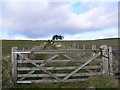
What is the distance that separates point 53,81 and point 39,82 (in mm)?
591

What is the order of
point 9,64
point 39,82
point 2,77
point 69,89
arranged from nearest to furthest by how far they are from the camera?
point 69,89
point 2,77
point 39,82
point 9,64

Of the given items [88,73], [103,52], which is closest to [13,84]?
[88,73]

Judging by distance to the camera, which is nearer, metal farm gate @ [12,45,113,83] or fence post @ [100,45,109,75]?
metal farm gate @ [12,45,113,83]

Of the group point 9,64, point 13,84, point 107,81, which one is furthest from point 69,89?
point 9,64

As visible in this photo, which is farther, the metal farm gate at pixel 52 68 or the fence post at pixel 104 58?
the fence post at pixel 104 58

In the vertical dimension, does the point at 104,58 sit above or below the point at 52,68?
above

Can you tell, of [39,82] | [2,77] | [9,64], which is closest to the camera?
[2,77]

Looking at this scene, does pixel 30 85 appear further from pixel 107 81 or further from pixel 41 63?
A: pixel 107 81

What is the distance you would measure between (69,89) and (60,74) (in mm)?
1714

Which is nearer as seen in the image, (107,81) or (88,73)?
(107,81)

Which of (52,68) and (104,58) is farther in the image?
(104,58)

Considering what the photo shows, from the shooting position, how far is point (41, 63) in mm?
12094

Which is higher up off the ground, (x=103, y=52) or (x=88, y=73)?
(x=103, y=52)

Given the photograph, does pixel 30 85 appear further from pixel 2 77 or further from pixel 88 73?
pixel 88 73
